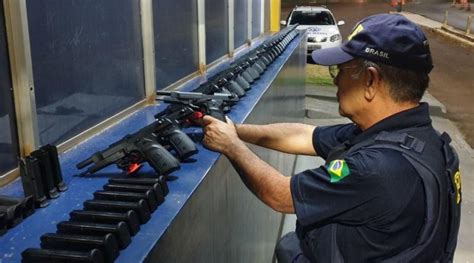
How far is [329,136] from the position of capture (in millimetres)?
2676

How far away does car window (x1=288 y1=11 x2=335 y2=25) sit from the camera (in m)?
15.6

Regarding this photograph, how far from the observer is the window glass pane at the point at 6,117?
6.69ft

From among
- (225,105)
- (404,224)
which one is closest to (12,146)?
(225,105)

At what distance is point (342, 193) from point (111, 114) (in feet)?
5.31

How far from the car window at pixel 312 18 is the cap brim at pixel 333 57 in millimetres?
13631

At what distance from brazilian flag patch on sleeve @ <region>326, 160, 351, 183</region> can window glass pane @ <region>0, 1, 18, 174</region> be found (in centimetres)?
123

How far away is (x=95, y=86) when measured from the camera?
9.17 feet

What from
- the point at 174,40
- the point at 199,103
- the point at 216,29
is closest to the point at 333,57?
the point at 199,103

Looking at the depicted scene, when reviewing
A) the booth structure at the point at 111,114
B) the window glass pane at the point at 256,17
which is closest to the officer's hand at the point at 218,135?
the booth structure at the point at 111,114

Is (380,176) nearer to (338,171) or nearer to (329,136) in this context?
(338,171)

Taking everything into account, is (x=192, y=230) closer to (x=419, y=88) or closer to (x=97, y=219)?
(x=97, y=219)

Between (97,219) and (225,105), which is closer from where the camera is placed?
(97,219)

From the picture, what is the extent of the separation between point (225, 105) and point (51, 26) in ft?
3.50

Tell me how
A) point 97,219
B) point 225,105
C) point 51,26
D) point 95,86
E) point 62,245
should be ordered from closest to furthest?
1. point 62,245
2. point 97,219
3. point 51,26
4. point 95,86
5. point 225,105
